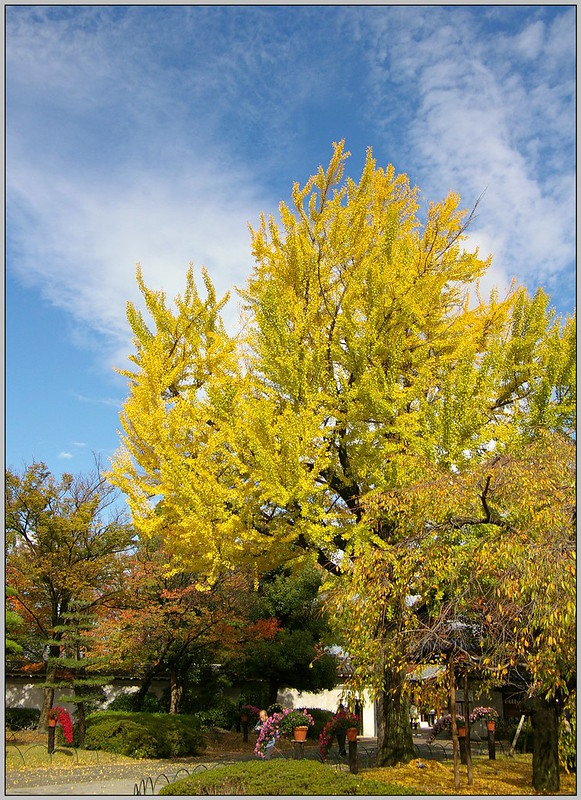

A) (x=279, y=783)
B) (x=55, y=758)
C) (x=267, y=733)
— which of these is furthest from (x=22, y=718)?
(x=279, y=783)

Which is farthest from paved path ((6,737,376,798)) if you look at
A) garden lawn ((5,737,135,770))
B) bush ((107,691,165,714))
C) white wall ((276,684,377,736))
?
white wall ((276,684,377,736))

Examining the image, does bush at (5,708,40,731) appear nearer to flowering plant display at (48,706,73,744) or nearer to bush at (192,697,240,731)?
flowering plant display at (48,706,73,744)

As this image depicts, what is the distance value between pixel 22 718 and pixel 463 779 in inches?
552

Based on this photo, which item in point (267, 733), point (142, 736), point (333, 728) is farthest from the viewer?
point (333, 728)

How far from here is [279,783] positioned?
6.51 m

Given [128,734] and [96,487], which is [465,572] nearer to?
[128,734]

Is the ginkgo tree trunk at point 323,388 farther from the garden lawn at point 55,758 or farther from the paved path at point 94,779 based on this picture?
the garden lawn at point 55,758

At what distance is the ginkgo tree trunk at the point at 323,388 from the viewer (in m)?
8.31

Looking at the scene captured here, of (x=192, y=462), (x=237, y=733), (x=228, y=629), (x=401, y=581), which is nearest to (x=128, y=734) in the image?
(x=228, y=629)

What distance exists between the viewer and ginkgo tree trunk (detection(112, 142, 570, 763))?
327 inches

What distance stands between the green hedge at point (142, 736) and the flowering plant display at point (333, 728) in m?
3.32

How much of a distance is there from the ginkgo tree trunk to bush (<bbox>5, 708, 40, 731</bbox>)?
1206cm

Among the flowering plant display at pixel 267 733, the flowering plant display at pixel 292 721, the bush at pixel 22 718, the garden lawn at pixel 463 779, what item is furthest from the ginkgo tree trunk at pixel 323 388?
the bush at pixel 22 718

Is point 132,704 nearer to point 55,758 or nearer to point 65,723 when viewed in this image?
point 65,723
